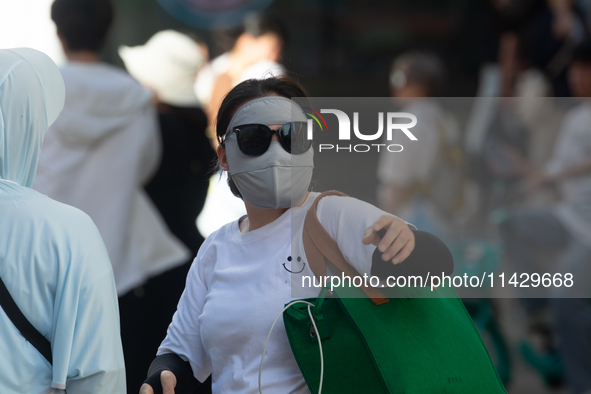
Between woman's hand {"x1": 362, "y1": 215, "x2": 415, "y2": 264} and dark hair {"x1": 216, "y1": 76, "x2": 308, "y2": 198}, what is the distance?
19.6 inches

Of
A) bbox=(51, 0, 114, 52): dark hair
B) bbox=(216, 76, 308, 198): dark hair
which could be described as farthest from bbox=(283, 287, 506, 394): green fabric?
bbox=(51, 0, 114, 52): dark hair

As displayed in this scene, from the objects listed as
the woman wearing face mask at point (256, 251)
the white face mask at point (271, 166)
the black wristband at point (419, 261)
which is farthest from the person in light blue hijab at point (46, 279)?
the black wristband at point (419, 261)

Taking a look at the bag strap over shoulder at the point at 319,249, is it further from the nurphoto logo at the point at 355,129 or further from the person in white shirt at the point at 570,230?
the person in white shirt at the point at 570,230

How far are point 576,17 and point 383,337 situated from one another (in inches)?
174

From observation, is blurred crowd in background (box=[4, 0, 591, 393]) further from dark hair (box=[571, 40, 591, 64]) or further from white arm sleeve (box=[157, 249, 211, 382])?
white arm sleeve (box=[157, 249, 211, 382])

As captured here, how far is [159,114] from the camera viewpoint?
3.13 metres

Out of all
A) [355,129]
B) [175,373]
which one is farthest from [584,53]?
[175,373]

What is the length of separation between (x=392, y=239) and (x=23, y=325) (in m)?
0.86

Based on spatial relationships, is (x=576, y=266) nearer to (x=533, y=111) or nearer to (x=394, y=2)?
(x=533, y=111)

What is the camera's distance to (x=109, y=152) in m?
2.99

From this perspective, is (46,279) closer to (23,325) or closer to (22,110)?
(23,325)

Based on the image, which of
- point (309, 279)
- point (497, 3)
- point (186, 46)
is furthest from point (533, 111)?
point (309, 279)

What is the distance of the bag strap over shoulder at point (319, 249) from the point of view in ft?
4.97

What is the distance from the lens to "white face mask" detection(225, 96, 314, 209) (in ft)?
5.38
